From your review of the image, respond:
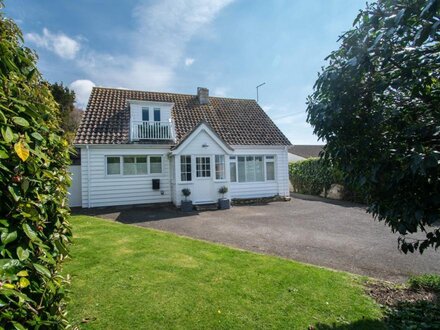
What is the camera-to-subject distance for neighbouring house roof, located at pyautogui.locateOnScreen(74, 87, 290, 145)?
48.3ft

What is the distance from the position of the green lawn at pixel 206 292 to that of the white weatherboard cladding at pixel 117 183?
314 inches

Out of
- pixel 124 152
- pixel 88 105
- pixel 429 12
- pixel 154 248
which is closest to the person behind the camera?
pixel 429 12

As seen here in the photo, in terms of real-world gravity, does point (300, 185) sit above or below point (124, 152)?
below

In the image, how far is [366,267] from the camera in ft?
19.2

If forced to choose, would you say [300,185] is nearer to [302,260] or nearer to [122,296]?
[302,260]

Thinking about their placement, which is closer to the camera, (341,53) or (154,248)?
(341,53)

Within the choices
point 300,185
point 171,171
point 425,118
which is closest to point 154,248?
point 425,118

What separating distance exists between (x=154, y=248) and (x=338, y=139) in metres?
5.31

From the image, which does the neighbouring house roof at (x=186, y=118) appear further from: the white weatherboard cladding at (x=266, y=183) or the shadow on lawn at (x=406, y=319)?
the shadow on lawn at (x=406, y=319)

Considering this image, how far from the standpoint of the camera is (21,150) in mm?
1559

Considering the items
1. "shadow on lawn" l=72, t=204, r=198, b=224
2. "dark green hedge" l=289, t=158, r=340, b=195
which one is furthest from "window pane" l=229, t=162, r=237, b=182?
"dark green hedge" l=289, t=158, r=340, b=195

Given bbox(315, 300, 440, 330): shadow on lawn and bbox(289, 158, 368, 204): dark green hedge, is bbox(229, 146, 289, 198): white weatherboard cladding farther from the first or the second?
bbox(315, 300, 440, 330): shadow on lawn

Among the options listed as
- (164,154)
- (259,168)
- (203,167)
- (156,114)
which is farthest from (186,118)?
(259,168)

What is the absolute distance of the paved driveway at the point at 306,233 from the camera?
6.13m
